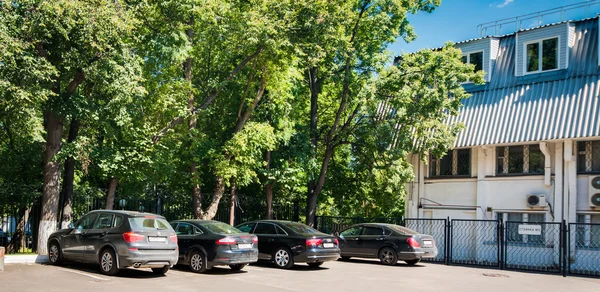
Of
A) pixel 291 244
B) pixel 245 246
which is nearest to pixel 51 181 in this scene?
pixel 245 246

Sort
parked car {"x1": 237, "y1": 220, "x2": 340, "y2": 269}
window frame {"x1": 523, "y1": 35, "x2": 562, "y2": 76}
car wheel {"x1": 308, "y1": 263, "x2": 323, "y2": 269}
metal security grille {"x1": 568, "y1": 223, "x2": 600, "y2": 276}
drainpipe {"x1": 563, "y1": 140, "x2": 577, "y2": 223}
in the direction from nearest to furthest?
1. parked car {"x1": 237, "y1": 220, "x2": 340, "y2": 269}
2. car wheel {"x1": 308, "y1": 263, "x2": 323, "y2": 269}
3. metal security grille {"x1": 568, "y1": 223, "x2": 600, "y2": 276}
4. drainpipe {"x1": 563, "y1": 140, "x2": 577, "y2": 223}
5. window frame {"x1": 523, "y1": 35, "x2": 562, "y2": 76}

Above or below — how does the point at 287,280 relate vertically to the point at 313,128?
below

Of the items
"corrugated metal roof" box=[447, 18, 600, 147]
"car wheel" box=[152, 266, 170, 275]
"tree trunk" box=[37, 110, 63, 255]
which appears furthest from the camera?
"corrugated metal roof" box=[447, 18, 600, 147]

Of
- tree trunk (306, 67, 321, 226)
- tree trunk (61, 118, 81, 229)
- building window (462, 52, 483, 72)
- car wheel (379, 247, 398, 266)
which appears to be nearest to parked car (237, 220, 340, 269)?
car wheel (379, 247, 398, 266)

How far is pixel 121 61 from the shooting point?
1817 cm

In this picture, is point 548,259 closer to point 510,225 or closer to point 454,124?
point 510,225

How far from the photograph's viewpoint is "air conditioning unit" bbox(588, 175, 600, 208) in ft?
70.3

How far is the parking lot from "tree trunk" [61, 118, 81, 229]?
15.3ft

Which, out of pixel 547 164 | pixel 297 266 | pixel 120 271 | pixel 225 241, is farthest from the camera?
pixel 547 164

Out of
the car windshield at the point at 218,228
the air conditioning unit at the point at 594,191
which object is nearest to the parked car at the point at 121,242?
the car windshield at the point at 218,228

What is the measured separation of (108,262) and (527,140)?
52.3 feet

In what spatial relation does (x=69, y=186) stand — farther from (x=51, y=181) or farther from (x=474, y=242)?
(x=474, y=242)

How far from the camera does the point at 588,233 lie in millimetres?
21812

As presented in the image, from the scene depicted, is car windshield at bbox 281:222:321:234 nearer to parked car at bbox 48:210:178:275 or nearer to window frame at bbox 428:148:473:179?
parked car at bbox 48:210:178:275
